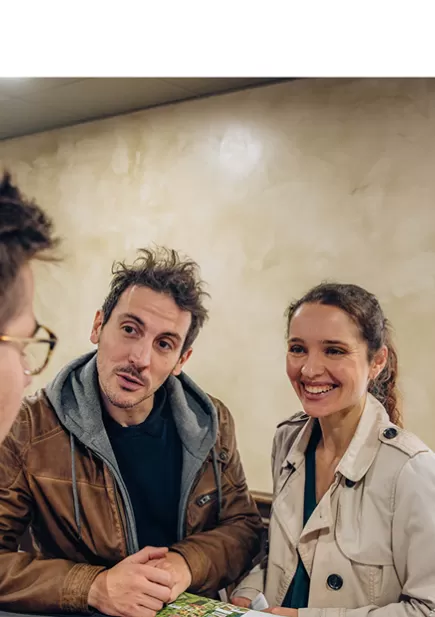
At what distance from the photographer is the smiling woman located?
1517mm

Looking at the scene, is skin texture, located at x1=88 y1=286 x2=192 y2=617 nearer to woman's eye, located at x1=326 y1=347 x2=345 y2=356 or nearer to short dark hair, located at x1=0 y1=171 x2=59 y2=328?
short dark hair, located at x1=0 y1=171 x2=59 y2=328

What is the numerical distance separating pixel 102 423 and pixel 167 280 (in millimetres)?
354

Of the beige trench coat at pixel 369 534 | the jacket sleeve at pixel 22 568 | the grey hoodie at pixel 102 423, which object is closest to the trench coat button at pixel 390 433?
the beige trench coat at pixel 369 534

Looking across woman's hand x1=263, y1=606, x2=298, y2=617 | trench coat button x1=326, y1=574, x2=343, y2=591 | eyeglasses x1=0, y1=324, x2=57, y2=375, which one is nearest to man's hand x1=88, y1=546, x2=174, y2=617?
woman's hand x1=263, y1=606, x2=298, y2=617

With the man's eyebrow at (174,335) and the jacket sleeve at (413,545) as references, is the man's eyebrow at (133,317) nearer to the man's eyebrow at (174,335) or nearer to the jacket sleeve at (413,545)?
the man's eyebrow at (174,335)

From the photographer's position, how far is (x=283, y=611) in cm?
159

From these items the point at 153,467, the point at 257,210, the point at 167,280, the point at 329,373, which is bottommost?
the point at 153,467

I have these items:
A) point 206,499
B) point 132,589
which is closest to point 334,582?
point 206,499

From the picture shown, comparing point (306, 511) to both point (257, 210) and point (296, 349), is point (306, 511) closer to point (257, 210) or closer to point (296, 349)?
point (296, 349)

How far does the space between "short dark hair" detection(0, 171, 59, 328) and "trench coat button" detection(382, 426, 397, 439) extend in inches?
32.1

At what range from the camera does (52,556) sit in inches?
63.6
